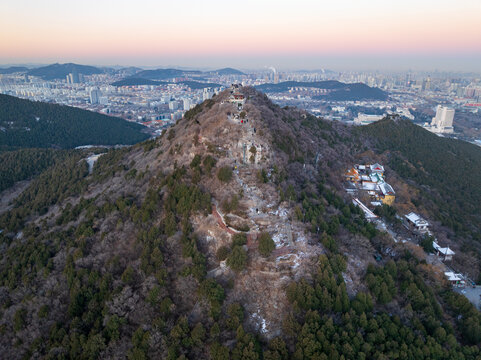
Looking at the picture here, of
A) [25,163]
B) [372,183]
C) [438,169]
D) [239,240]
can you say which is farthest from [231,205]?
[25,163]

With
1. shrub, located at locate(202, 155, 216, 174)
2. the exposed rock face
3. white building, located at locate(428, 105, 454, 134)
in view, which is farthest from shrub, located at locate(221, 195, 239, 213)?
white building, located at locate(428, 105, 454, 134)

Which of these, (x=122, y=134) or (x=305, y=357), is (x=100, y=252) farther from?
(x=122, y=134)

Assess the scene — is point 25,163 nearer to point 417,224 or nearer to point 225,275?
point 225,275

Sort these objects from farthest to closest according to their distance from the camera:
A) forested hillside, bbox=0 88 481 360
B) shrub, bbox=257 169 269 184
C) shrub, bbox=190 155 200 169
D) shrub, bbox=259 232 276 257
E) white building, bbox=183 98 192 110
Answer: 1. white building, bbox=183 98 192 110
2. shrub, bbox=190 155 200 169
3. shrub, bbox=257 169 269 184
4. shrub, bbox=259 232 276 257
5. forested hillside, bbox=0 88 481 360

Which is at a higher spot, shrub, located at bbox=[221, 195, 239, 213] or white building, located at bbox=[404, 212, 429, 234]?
shrub, located at bbox=[221, 195, 239, 213]

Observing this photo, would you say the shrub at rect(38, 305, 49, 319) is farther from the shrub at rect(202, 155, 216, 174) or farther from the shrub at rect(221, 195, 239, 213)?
the shrub at rect(202, 155, 216, 174)

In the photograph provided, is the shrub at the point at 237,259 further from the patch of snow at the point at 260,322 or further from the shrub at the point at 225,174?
the shrub at the point at 225,174

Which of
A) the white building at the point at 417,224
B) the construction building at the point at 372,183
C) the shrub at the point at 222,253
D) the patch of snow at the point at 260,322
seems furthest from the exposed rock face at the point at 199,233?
the white building at the point at 417,224
